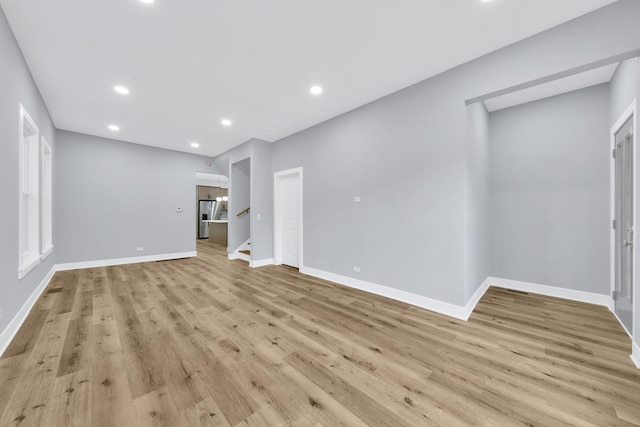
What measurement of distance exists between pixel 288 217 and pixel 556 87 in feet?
15.9

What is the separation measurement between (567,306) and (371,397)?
127 inches

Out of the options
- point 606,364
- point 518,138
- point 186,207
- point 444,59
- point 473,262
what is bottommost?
point 606,364

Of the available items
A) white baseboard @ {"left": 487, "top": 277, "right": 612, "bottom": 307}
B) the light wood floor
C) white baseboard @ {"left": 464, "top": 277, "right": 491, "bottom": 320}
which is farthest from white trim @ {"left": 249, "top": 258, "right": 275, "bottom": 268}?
white baseboard @ {"left": 487, "top": 277, "right": 612, "bottom": 307}

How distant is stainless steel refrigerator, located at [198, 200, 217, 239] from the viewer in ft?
37.0

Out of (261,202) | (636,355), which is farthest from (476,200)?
(261,202)

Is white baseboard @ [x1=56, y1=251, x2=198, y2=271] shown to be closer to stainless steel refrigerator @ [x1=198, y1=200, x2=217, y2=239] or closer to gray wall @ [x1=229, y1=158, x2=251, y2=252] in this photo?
gray wall @ [x1=229, y1=158, x2=251, y2=252]

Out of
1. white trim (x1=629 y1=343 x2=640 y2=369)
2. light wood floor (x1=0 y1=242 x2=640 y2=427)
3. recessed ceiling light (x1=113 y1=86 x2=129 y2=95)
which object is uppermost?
recessed ceiling light (x1=113 y1=86 x2=129 y2=95)

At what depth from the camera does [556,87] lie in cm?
318

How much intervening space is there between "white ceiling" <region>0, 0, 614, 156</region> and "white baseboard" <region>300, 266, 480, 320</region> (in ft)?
9.22

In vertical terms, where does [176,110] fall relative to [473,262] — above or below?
above

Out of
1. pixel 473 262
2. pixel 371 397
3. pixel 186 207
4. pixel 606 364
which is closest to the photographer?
pixel 371 397

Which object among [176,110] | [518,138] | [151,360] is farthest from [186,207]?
[518,138]

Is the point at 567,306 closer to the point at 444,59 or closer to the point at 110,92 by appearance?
the point at 444,59

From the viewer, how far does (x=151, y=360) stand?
194cm
